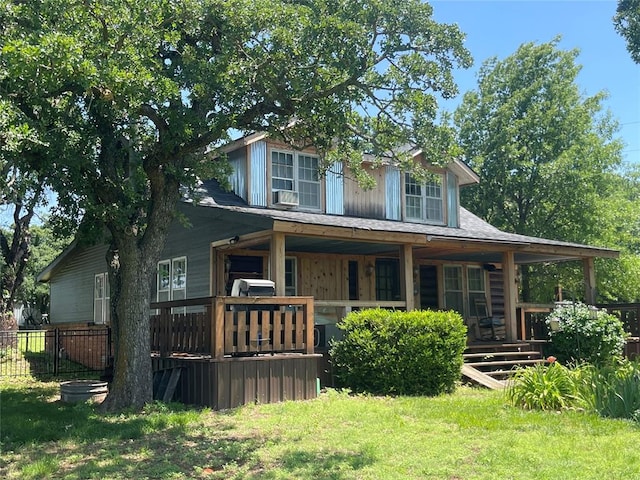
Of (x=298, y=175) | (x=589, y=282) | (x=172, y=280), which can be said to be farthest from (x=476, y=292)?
(x=172, y=280)

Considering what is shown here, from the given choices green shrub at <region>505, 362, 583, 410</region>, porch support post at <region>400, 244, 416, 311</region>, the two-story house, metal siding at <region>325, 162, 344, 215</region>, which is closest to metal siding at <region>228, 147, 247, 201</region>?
the two-story house

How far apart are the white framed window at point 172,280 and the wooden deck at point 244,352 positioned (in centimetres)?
376

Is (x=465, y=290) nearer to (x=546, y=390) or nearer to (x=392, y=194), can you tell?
(x=392, y=194)

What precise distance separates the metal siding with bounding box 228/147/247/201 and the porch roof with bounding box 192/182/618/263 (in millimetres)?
180

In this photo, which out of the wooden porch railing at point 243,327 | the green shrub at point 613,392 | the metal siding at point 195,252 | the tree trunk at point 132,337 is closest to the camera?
the green shrub at point 613,392

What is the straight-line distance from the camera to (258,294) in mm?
10414

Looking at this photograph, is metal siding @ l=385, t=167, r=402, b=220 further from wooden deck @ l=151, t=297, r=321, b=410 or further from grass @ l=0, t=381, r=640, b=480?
grass @ l=0, t=381, r=640, b=480

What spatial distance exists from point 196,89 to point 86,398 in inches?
205

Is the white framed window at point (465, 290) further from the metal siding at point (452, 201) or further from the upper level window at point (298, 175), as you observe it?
the upper level window at point (298, 175)

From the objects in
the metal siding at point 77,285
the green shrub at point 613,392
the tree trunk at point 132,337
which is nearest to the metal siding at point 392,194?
the green shrub at point 613,392

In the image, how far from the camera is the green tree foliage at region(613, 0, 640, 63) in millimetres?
12422

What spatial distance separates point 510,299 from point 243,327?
7476 millimetres

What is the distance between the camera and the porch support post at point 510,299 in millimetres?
14530

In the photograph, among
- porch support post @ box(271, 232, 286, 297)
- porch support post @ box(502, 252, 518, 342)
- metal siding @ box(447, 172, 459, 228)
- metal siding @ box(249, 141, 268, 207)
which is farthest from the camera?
metal siding @ box(447, 172, 459, 228)
